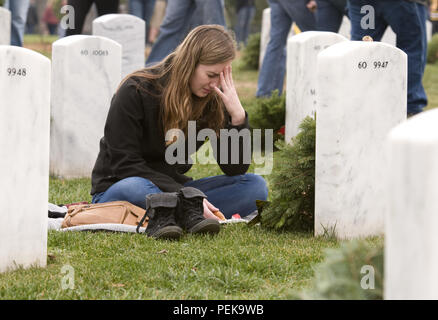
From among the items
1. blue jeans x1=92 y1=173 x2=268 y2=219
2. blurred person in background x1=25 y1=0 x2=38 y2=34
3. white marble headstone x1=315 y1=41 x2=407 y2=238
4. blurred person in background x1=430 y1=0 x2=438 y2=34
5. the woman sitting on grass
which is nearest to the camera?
white marble headstone x1=315 y1=41 x2=407 y2=238

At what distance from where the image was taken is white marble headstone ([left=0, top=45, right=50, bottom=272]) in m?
3.36

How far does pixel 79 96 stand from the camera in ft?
20.9

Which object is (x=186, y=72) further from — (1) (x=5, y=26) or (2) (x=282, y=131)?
(1) (x=5, y=26)

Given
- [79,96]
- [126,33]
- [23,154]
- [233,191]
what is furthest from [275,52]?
[23,154]

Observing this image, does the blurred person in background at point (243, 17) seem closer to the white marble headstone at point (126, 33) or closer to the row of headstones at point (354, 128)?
the white marble headstone at point (126, 33)

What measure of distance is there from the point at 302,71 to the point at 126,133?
2.71 metres

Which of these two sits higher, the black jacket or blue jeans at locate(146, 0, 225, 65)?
blue jeans at locate(146, 0, 225, 65)

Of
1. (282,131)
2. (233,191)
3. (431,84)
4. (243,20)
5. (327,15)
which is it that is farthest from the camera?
(243,20)

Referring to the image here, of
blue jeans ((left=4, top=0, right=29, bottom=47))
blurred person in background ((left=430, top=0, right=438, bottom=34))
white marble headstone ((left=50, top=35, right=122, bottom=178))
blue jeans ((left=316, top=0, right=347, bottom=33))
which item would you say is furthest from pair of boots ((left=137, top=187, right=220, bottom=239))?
blurred person in background ((left=430, top=0, right=438, bottom=34))

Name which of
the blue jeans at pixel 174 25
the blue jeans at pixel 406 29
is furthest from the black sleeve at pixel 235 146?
the blue jeans at pixel 174 25

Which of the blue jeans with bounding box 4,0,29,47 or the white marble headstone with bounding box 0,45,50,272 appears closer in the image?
the white marble headstone with bounding box 0,45,50,272

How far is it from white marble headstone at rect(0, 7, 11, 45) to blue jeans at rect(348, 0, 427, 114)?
424 centimetres

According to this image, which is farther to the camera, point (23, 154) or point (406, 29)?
point (406, 29)

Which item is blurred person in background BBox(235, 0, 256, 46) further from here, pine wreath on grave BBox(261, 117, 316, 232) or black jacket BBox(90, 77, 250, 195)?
pine wreath on grave BBox(261, 117, 316, 232)
